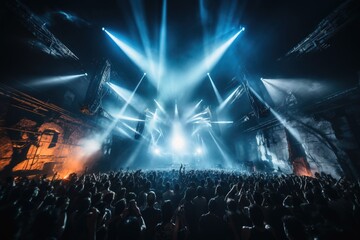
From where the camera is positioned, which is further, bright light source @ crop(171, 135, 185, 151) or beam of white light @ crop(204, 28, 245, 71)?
bright light source @ crop(171, 135, 185, 151)

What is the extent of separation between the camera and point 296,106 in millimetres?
13305

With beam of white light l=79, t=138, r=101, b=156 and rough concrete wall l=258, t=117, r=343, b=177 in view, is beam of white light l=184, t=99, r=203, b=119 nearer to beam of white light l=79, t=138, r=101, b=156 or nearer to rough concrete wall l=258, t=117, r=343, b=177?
rough concrete wall l=258, t=117, r=343, b=177

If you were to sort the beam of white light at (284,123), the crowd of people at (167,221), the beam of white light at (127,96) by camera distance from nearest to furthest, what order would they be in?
the crowd of people at (167,221)
the beam of white light at (284,123)
the beam of white light at (127,96)

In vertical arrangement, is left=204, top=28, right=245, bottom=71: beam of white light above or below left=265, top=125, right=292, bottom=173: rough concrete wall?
above

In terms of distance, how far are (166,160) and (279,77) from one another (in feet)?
99.5

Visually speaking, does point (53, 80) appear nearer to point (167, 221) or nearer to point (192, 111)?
point (167, 221)

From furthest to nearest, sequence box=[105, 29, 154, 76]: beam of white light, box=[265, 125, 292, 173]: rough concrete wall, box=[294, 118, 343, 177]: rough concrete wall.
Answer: box=[265, 125, 292, 173]: rough concrete wall
box=[105, 29, 154, 76]: beam of white light
box=[294, 118, 343, 177]: rough concrete wall

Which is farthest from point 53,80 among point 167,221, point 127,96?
point 167,221

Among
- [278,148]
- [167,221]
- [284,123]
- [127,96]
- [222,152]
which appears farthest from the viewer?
[222,152]

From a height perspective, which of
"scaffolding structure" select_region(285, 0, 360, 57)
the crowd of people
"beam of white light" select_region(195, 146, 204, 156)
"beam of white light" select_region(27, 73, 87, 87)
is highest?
"scaffolding structure" select_region(285, 0, 360, 57)

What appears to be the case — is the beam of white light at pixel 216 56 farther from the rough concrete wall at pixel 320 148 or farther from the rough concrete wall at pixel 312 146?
the rough concrete wall at pixel 320 148

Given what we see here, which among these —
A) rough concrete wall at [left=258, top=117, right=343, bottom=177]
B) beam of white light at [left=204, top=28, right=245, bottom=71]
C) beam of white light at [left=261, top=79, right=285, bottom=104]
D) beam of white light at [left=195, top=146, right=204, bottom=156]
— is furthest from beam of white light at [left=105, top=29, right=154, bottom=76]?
beam of white light at [left=195, top=146, right=204, bottom=156]


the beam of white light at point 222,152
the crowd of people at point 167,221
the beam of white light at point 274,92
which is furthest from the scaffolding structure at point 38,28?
the beam of white light at point 222,152

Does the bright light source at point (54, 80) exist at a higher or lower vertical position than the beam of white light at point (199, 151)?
higher
